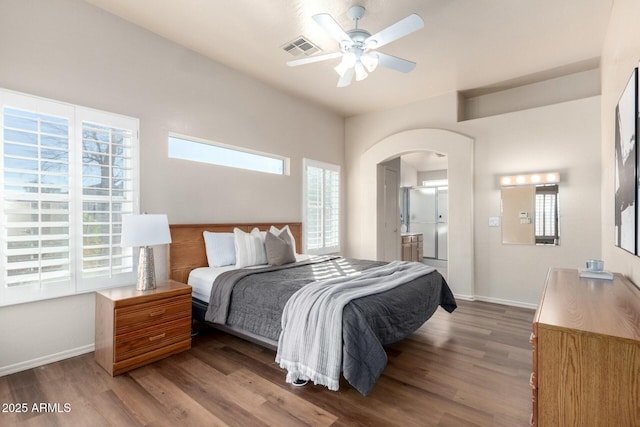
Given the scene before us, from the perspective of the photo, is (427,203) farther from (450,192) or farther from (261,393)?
(261,393)

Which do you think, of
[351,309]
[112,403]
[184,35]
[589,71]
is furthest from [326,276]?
[589,71]

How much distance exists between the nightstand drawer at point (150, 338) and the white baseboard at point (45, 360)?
0.71 meters

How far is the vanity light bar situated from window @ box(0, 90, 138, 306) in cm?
485

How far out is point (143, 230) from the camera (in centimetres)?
275

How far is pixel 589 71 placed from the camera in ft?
14.1

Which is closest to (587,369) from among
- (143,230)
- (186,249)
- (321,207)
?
(143,230)

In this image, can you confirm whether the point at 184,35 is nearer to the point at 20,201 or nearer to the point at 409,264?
the point at 20,201

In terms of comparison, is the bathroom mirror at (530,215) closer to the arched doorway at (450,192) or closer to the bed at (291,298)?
the arched doorway at (450,192)

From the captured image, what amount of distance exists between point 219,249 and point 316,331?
1.94 metres

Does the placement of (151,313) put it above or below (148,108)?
below

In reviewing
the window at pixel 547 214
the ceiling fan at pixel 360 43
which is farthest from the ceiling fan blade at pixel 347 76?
the window at pixel 547 214

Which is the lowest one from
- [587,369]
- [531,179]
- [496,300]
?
[496,300]

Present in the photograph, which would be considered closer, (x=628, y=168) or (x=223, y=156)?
(x=628, y=168)

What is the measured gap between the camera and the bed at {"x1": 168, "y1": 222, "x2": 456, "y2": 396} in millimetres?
2115
